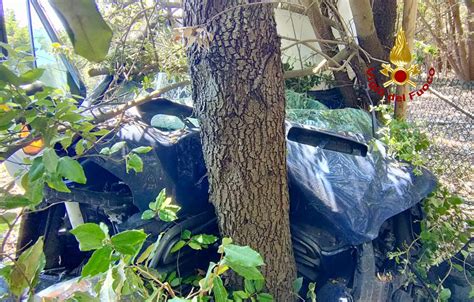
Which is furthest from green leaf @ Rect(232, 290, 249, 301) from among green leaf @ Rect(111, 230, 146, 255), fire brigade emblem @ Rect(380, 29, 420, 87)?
fire brigade emblem @ Rect(380, 29, 420, 87)

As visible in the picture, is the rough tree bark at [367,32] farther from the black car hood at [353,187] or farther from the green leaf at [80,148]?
the green leaf at [80,148]

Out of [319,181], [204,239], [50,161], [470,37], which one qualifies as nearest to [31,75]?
[50,161]

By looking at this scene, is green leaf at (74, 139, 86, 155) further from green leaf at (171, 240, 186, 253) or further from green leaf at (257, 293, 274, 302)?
green leaf at (257, 293, 274, 302)

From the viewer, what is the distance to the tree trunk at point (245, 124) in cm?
118

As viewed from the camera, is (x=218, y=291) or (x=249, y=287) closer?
(x=218, y=291)

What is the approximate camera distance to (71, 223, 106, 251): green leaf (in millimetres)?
780

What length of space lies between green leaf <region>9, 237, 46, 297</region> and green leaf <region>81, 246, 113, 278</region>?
0.31ft

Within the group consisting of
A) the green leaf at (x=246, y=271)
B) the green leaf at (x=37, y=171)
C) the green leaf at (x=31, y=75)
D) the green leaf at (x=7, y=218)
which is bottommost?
the green leaf at (x=246, y=271)

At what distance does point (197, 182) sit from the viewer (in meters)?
1.48

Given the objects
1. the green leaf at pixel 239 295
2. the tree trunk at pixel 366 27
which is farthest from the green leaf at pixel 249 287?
the tree trunk at pixel 366 27

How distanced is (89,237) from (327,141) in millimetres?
1206

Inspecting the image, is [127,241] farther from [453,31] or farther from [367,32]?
[453,31]

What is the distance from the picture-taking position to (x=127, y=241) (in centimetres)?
79

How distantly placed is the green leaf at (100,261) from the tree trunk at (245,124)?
60 centimetres
